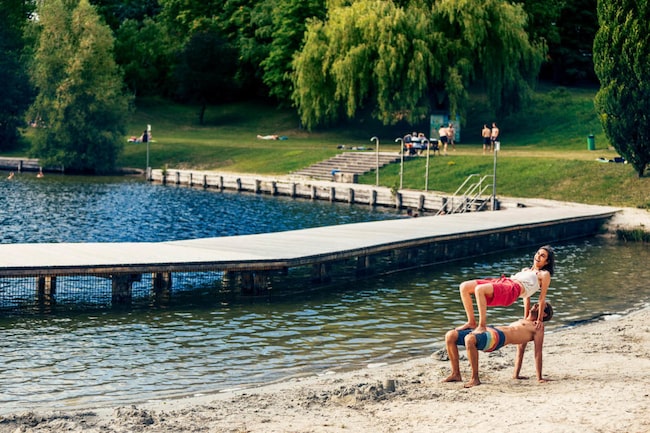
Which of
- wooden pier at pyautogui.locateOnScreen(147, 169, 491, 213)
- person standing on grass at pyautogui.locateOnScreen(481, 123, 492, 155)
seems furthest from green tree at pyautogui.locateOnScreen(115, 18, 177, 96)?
person standing on grass at pyautogui.locateOnScreen(481, 123, 492, 155)

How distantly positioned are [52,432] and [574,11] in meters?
73.8

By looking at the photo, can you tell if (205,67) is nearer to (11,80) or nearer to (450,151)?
(11,80)

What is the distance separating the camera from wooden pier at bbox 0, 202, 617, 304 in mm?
23156

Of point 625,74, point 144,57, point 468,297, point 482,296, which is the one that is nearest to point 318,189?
point 625,74

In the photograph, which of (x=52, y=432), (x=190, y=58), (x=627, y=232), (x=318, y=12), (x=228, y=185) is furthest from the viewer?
(x=190, y=58)

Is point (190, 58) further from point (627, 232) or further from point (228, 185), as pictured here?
point (627, 232)

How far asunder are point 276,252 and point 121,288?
4.27m

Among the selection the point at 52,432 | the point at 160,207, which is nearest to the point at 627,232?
the point at 160,207

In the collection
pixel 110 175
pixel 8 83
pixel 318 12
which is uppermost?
pixel 318 12

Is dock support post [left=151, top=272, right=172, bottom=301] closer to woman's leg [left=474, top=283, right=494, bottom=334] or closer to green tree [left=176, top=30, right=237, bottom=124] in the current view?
woman's leg [left=474, top=283, right=494, bottom=334]

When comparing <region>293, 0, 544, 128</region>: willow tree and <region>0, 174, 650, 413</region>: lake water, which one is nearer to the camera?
<region>0, 174, 650, 413</region>: lake water

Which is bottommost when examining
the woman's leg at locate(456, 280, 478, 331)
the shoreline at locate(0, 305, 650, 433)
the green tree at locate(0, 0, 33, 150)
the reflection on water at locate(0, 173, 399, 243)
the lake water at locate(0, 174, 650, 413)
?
the reflection on water at locate(0, 173, 399, 243)

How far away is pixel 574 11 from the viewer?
265 ft

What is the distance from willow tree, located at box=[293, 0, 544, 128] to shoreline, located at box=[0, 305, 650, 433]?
46048 millimetres
